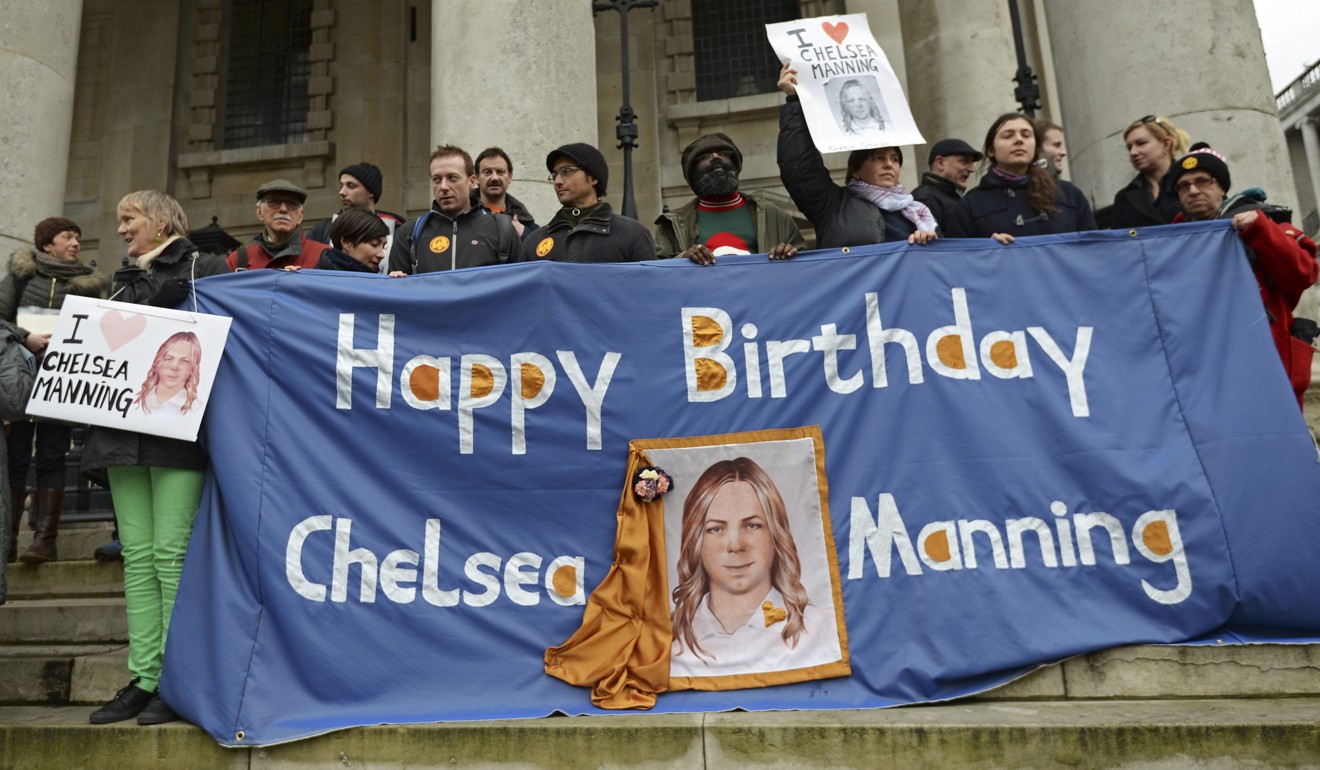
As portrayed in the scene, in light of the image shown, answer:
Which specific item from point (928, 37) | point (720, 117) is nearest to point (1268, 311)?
point (928, 37)

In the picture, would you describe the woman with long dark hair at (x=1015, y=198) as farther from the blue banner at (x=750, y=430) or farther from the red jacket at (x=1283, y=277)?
the red jacket at (x=1283, y=277)

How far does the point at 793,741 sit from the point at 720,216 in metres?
2.57

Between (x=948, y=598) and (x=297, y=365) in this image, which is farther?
(x=297, y=365)

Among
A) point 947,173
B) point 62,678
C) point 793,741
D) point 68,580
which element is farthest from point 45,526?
point 947,173

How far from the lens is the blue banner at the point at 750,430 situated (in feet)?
12.6

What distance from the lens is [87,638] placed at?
4.82 m

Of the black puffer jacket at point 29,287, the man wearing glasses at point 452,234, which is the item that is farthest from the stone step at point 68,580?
the man wearing glasses at point 452,234

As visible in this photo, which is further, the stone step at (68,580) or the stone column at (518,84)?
the stone column at (518,84)

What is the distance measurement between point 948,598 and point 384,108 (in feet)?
39.9

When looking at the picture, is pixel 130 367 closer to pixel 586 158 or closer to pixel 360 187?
pixel 360 187

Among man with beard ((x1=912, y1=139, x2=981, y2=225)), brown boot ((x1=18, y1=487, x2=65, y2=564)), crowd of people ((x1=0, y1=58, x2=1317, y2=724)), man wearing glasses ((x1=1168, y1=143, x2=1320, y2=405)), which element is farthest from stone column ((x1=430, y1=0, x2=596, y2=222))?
man wearing glasses ((x1=1168, y1=143, x2=1320, y2=405))

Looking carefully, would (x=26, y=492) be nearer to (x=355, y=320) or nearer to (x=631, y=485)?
(x=355, y=320)

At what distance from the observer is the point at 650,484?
3.99 metres

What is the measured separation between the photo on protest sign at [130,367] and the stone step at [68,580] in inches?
72.7
